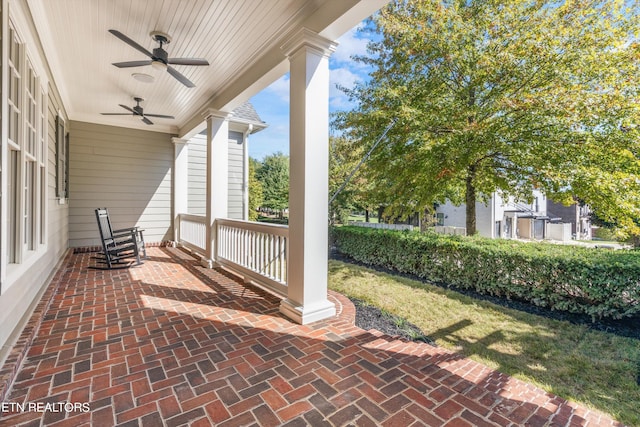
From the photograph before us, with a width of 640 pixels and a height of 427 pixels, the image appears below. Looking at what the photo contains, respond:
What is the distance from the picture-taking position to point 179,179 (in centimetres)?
754

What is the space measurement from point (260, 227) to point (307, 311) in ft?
5.09

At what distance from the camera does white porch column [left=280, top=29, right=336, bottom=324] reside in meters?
2.92

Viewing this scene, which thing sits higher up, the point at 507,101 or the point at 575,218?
the point at 507,101

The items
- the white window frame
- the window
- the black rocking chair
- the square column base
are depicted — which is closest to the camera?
the white window frame

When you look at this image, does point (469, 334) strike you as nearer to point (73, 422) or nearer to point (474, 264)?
point (474, 264)

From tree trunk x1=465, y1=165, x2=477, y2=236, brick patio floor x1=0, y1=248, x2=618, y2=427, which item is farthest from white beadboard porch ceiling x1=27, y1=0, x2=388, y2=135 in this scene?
tree trunk x1=465, y1=165, x2=477, y2=236

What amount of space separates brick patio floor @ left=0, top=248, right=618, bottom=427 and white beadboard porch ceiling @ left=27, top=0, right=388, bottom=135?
2843 millimetres

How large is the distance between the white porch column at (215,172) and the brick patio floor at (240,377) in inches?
85.7

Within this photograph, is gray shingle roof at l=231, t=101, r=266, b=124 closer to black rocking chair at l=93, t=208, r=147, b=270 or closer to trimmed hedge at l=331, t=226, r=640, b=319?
black rocking chair at l=93, t=208, r=147, b=270

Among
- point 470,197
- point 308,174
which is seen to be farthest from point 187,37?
point 470,197

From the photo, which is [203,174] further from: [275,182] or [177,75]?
[275,182]

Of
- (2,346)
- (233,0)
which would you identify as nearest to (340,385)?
(2,346)

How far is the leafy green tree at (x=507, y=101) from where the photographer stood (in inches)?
177

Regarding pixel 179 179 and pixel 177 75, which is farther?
pixel 179 179
